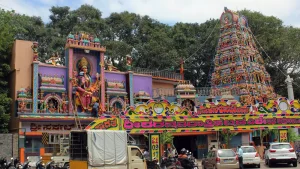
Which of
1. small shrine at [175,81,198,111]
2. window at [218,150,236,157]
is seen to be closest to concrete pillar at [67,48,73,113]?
small shrine at [175,81,198,111]

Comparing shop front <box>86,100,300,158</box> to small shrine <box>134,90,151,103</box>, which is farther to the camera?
small shrine <box>134,90,151,103</box>

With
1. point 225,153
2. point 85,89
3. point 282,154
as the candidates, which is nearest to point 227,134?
point 282,154

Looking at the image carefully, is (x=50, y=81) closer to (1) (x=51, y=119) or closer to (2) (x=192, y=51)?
(1) (x=51, y=119)

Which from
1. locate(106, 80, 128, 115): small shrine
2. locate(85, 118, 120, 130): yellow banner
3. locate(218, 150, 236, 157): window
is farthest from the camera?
locate(106, 80, 128, 115): small shrine

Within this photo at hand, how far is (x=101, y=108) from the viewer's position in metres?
30.7

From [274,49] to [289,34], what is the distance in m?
3.65

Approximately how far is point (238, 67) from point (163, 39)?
11974mm

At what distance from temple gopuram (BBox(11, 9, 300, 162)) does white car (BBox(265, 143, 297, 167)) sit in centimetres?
810

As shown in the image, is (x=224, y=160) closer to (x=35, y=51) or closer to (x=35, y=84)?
(x=35, y=84)

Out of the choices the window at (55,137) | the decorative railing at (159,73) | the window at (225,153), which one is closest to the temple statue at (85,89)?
the window at (55,137)

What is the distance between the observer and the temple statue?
2977cm

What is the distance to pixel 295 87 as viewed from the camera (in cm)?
5178

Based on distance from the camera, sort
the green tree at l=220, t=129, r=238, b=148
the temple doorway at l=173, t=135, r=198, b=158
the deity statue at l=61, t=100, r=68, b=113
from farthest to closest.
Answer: the temple doorway at l=173, t=135, r=198, b=158, the green tree at l=220, t=129, r=238, b=148, the deity statue at l=61, t=100, r=68, b=113

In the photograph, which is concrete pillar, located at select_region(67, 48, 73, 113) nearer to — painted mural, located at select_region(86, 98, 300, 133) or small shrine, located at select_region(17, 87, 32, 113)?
small shrine, located at select_region(17, 87, 32, 113)
